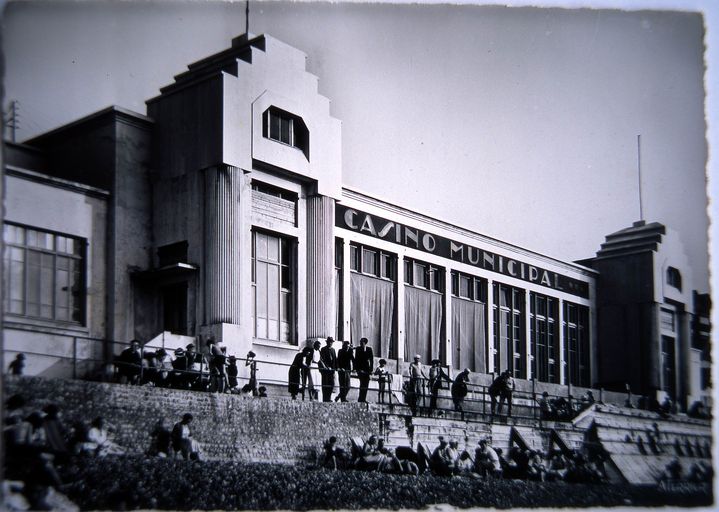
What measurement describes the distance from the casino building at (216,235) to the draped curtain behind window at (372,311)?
0.04m

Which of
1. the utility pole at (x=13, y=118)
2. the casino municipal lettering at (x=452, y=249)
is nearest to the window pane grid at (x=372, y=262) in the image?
the casino municipal lettering at (x=452, y=249)

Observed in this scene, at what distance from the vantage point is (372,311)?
23.7 m

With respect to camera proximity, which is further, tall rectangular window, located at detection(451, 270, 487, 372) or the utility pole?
tall rectangular window, located at detection(451, 270, 487, 372)

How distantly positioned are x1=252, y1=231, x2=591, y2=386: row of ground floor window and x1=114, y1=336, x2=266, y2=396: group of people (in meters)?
1.71

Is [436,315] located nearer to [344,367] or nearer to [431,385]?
[431,385]

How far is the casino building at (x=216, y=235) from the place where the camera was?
59.5ft

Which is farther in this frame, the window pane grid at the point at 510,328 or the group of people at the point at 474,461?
the window pane grid at the point at 510,328

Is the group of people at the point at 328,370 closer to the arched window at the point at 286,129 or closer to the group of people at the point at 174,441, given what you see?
the group of people at the point at 174,441

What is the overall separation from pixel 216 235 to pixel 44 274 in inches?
122

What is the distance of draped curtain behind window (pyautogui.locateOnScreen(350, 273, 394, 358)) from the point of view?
76.2 ft

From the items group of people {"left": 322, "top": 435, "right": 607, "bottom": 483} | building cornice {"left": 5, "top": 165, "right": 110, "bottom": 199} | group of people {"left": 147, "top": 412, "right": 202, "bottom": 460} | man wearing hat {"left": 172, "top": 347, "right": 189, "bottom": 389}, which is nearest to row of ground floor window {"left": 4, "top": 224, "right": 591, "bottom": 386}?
building cornice {"left": 5, "top": 165, "right": 110, "bottom": 199}

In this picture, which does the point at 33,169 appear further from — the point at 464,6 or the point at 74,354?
the point at 464,6

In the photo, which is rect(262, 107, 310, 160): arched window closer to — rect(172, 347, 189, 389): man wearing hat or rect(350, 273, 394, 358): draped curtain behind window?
rect(350, 273, 394, 358): draped curtain behind window

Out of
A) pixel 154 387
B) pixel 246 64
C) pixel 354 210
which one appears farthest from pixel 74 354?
pixel 354 210
